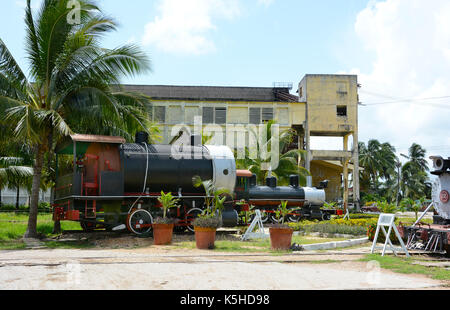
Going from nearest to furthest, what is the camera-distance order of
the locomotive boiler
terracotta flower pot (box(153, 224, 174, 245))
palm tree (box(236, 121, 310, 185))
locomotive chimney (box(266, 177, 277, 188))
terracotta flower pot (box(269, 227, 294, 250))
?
the locomotive boiler < terracotta flower pot (box(269, 227, 294, 250)) < terracotta flower pot (box(153, 224, 174, 245)) < locomotive chimney (box(266, 177, 277, 188)) < palm tree (box(236, 121, 310, 185))

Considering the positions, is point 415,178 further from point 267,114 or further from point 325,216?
point 325,216

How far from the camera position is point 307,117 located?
40.1m

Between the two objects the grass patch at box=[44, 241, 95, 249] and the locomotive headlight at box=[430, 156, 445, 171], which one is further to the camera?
the grass patch at box=[44, 241, 95, 249]

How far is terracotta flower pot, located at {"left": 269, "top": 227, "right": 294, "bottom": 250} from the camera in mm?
12031

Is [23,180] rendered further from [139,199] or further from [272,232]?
[272,232]

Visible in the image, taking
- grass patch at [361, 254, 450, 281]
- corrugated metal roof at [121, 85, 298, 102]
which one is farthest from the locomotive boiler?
corrugated metal roof at [121, 85, 298, 102]

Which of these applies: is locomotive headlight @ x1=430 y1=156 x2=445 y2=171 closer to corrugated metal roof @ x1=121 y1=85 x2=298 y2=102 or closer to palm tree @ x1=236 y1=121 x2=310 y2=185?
palm tree @ x1=236 y1=121 x2=310 y2=185

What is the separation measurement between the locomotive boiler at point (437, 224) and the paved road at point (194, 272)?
1670 mm

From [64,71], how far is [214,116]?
25.7m

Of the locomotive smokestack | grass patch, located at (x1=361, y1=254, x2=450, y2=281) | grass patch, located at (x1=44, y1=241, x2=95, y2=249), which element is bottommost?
grass patch, located at (x1=44, y1=241, x2=95, y2=249)

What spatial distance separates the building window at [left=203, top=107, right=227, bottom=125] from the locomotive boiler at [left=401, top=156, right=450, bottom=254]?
29232 millimetres

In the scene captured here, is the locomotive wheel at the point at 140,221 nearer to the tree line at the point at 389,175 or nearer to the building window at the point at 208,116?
the building window at the point at 208,116

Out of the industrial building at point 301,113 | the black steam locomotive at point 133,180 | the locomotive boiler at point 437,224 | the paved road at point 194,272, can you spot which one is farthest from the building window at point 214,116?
the paved road at point 194,272
